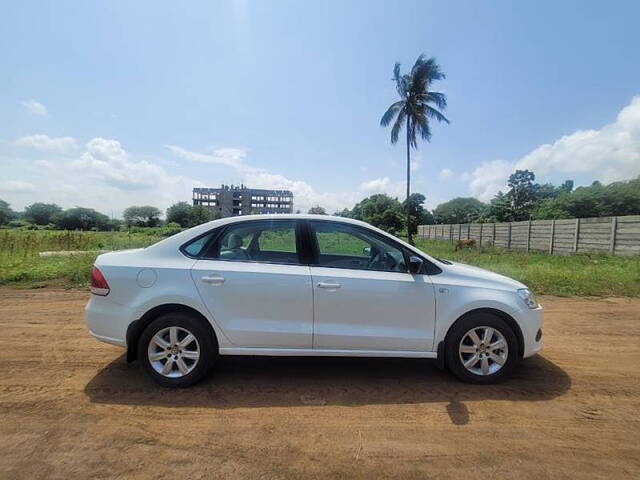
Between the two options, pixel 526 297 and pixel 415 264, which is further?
pixel 526 297

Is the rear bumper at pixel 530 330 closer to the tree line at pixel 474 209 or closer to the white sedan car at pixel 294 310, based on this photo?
the white sedan car at pixel 294 310

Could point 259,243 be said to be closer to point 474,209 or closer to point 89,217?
point 474,209

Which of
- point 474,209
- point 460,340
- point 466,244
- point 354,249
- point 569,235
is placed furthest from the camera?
point 474,209

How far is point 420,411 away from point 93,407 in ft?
8.93

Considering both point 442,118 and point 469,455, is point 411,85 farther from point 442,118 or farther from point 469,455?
point 469,455

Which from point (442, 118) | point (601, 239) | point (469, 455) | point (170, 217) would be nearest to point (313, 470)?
point (469, 455)

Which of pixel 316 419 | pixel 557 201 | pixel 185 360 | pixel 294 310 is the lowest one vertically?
pixel 316 419

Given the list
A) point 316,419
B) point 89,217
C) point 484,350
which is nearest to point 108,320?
point 316,419

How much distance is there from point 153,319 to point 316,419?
1.73m

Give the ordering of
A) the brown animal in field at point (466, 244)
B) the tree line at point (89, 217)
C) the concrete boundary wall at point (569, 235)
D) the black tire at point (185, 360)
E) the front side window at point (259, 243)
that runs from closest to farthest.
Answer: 1. the black tire at point (185, 360)
2. the front side window at point (259, 243)
3. the concrete boundary wall at point (569, 235)
4. the brown animal in field at point (466, 244)
5. the tree line at point (89, 217)

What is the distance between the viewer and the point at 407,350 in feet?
10.3

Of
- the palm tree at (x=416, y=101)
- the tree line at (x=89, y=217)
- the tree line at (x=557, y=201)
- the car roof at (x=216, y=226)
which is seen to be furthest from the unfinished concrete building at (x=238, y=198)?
the car roof at (x=216, y=226)

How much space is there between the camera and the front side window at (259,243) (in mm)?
3236

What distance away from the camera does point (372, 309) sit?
10.1ft
